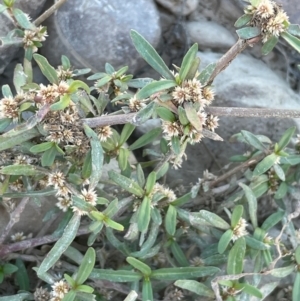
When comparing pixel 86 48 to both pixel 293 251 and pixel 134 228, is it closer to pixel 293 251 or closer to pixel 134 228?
pixel 134 228

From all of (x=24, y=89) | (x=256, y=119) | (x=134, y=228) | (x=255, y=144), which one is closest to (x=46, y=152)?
(x=24, y=89)

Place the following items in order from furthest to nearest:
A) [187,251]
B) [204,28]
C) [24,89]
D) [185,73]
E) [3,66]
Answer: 1. [204,28]
2. [3,66]
3. [187,251]
4. [24,89]
5. [185,73]

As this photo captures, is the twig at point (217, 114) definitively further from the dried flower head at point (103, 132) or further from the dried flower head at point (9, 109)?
the dried flower head at point (9, 109)

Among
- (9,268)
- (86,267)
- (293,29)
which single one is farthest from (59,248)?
(293,29)

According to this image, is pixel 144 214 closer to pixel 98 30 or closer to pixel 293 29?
pixel 293 29

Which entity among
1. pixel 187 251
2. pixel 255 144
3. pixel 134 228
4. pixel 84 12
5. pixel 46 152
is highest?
Answer: pixel 84 12

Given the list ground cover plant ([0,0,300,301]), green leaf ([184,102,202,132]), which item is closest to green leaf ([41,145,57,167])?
ground cover plant ([0,0,300,301])

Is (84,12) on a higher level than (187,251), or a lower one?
higher
